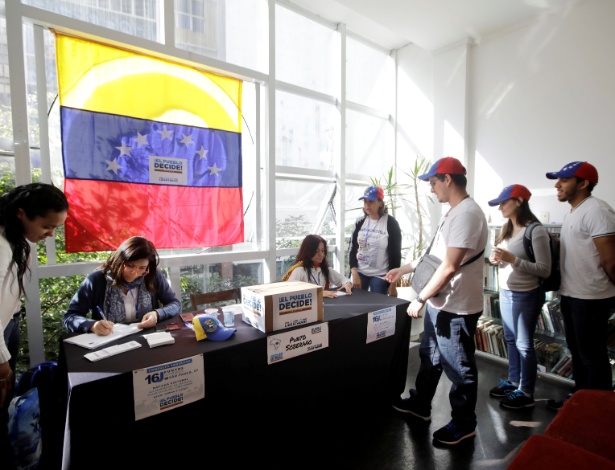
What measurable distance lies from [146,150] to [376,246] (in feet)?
6.79

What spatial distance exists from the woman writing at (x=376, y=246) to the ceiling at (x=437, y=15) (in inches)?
66.4

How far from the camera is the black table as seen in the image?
1.20 metres

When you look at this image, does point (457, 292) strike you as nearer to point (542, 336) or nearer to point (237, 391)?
point (237, 391)

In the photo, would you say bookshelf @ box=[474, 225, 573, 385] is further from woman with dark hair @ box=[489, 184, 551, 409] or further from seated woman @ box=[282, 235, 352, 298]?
seated woman @ box=[282, 235, 352, 298]

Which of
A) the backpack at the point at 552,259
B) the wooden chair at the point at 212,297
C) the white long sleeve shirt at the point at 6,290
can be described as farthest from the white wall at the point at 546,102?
the white long sleeve shirt at the point at 6,290

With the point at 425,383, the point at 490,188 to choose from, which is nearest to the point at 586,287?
the point at 425,383

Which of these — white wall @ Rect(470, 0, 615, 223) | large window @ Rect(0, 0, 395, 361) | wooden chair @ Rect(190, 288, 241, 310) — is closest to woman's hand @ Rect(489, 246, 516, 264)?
white wall @ Rect(470, 0, 615, 223)

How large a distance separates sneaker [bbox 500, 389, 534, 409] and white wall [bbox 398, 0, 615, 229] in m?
1.71

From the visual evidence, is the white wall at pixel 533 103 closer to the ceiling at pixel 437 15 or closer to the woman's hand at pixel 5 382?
the ceiling at pixel 437 15

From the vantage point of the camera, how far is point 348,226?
4.27 metres

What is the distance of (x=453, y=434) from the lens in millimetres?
1954

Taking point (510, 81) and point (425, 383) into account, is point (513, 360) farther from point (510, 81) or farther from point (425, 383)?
point (510, 81)

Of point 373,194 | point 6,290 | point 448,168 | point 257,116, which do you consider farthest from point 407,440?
point 257,116

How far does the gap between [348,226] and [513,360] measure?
2.28 metres
